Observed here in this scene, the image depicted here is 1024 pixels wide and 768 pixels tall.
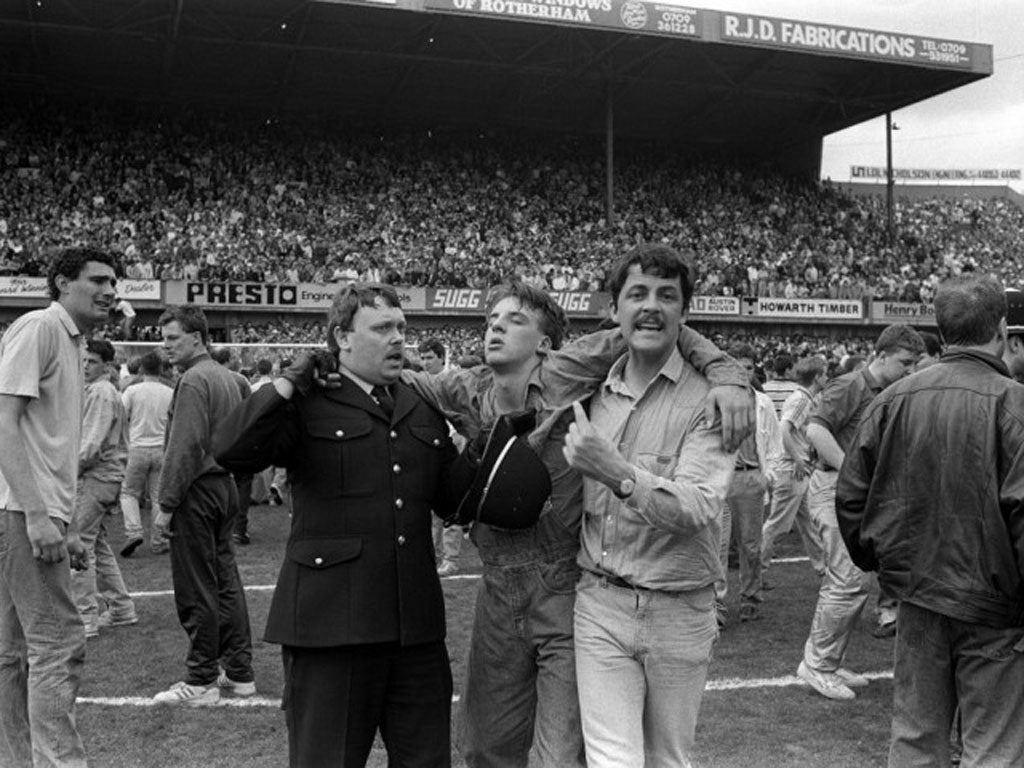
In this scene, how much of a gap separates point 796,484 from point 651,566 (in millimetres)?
5670

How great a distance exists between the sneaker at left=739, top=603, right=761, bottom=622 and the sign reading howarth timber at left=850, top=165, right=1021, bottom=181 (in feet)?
177

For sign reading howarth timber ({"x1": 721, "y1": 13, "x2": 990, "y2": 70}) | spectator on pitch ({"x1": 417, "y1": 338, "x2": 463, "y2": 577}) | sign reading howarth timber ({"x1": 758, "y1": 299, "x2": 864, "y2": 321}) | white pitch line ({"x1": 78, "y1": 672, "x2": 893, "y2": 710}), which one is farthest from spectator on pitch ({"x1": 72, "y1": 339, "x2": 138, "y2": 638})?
sign reading howarth timber ({"x1": 721, "y1": 13, "x2": 990, "y2": 70})

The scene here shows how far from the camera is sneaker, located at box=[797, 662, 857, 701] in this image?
5.38 metres

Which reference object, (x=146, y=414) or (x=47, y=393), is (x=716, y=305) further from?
(x=47, y=393)

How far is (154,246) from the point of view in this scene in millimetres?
25203

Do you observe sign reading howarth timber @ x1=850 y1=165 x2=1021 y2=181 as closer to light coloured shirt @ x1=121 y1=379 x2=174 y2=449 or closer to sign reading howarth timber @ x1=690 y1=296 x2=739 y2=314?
sign reading howarth timber @ x1=690 y1=296 x2=739 y2=314

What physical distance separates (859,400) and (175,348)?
11.9 ft

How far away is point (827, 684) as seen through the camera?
5441 millimetres

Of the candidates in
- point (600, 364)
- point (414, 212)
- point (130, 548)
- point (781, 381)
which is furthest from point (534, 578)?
point (414, 212)

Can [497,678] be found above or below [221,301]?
below

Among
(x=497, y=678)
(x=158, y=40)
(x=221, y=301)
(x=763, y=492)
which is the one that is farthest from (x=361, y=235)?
(x=497, y=678)

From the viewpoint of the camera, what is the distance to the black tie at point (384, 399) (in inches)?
121

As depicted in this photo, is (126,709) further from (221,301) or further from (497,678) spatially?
(221,301)

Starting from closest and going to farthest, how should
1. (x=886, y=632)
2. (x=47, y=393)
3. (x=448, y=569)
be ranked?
(x=47, y=393), (x=886, y=632), (x=448, y=569)
